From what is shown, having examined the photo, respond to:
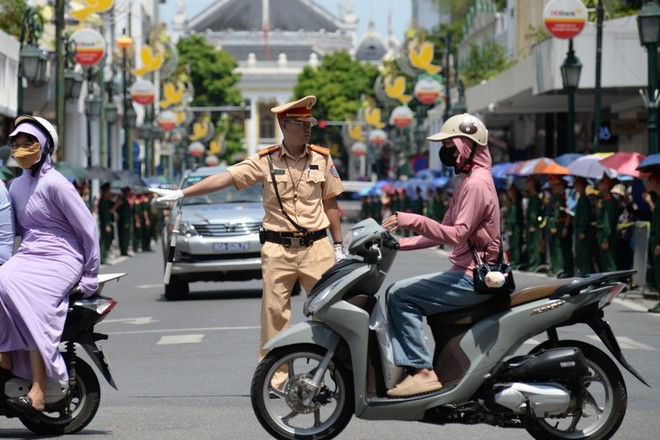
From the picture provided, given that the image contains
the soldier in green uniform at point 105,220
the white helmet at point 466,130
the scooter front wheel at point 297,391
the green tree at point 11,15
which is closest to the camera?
the scooter front wheel at point 297,391

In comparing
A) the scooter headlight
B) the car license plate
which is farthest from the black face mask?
the car license plate

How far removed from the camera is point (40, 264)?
29.3ft

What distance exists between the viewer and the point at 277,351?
27.6ft

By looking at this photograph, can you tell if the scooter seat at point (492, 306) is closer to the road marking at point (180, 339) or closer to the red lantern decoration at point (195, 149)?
the road marking at point (180, 339)

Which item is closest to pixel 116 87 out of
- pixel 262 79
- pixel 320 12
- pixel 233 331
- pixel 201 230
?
pixel 201 230

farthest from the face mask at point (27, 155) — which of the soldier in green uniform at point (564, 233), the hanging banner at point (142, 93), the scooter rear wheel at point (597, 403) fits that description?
the hanging banner at point (142, 93)

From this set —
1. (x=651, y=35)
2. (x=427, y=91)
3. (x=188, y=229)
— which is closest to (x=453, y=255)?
(x=188, y=229)

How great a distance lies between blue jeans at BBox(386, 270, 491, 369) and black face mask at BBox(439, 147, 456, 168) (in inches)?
24.7

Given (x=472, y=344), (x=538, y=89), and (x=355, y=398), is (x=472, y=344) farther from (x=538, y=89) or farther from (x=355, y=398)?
(x=538, y=89)

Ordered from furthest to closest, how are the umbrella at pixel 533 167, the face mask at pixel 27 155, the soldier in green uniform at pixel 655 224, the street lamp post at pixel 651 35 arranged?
the umbrella at pixel 533 167 < the street lamp post at pixel 651 35 < the soldier in green uniform at pixel 655 224 < the face mask at pixel 27 155

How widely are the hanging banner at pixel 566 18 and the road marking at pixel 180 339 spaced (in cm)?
2027

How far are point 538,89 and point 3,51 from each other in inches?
525

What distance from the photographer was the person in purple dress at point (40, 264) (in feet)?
28.9

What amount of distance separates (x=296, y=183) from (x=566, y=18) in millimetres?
25143
